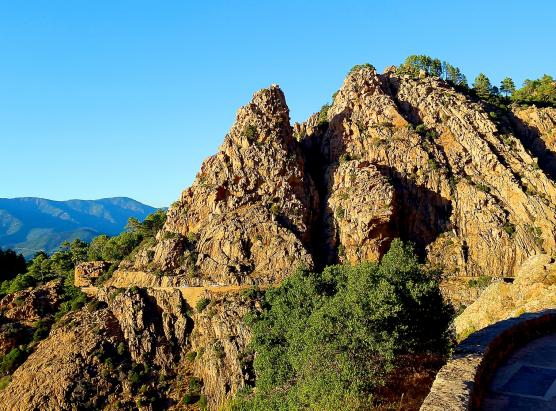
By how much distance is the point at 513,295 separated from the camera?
2664 cm

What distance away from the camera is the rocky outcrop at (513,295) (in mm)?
25016

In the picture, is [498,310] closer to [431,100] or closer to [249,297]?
[249,297]

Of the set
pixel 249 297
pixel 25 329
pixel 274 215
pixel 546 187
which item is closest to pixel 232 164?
pixel 274 215

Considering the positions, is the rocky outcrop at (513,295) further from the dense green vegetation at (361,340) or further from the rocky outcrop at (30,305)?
the rocky outcrop at (30,305)

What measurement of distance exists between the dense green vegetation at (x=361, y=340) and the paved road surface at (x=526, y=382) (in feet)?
14.7

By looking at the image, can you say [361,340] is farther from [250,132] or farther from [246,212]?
[250,132]

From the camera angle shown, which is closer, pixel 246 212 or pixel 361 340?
pixel 361 340

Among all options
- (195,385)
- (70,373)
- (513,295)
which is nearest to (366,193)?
(195,385)

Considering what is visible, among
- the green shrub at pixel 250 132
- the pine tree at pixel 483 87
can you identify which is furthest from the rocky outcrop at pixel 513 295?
the pine tree at pixel 483 87

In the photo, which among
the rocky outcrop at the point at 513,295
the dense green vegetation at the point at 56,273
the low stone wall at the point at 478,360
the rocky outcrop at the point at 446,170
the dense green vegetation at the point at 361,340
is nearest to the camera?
the low stone wall at the point at 478,360

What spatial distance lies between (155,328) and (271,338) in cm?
2720

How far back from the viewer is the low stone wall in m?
9.76

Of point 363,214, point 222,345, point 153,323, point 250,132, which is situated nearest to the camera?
point 222,345

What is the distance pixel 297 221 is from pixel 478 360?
48.0 m
